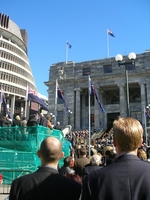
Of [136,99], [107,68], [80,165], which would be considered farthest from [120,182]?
[136,99]

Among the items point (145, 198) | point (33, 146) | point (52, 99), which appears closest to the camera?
point (145, 198)

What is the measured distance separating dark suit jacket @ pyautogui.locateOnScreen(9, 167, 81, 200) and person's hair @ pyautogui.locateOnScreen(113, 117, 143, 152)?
894mm

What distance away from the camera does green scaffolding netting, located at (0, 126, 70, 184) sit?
11.7 m

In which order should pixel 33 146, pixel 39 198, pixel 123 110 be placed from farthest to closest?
pixel 123 110 < pixel 33 146 < pixel 39 198

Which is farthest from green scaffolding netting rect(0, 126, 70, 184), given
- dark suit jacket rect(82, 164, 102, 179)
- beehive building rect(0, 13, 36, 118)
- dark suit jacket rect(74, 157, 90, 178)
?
Result: beehive building rect(0, 13, 36, 118)

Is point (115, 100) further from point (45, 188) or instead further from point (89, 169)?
point (45, 188)

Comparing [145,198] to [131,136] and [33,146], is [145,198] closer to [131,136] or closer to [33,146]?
[131,136]

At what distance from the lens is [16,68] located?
230 ft

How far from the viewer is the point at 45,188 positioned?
2.73 metres

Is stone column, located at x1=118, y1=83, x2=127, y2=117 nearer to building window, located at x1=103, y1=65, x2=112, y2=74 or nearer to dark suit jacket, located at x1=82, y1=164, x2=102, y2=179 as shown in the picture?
building window, located at x1=103, y1=65, x2=112, y2=74

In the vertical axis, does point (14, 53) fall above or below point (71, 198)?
above

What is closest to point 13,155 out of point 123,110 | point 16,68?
point 123,110

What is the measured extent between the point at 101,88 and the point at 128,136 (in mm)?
45237

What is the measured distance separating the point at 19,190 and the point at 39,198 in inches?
11.2
